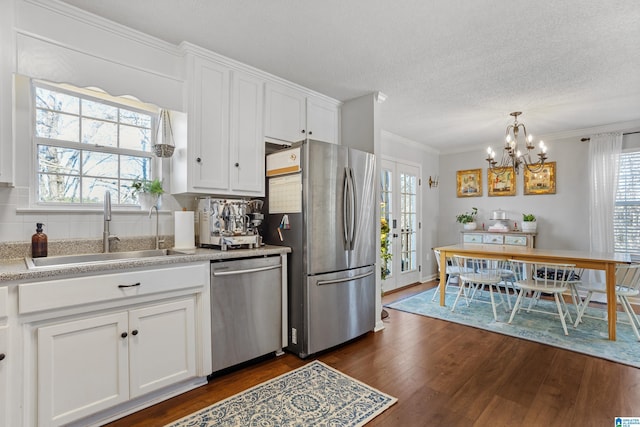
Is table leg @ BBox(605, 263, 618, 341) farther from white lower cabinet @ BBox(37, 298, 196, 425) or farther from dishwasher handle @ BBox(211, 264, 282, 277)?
white lower cabinet @ BBox(37, 298, 196, 425)

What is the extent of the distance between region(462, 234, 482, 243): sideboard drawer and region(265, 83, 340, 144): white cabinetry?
3333 millimetres

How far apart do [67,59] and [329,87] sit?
2136 millimetres

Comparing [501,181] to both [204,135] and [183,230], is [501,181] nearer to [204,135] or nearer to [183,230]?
[204,135]

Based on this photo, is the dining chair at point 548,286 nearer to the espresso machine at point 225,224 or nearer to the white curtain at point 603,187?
the white curtain at point 603,187

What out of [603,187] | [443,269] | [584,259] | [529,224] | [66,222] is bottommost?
[443,269]

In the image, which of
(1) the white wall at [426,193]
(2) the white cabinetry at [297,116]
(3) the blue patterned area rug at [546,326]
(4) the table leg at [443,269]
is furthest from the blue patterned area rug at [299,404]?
(1) the white wall at [426,193]

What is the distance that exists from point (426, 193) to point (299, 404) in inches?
190

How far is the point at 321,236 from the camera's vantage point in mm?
2727

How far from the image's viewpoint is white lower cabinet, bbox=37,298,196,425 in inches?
Result: 62.7

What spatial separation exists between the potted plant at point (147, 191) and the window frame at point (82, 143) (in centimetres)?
6

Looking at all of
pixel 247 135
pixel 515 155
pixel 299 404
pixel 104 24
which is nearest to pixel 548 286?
pixel 515 155

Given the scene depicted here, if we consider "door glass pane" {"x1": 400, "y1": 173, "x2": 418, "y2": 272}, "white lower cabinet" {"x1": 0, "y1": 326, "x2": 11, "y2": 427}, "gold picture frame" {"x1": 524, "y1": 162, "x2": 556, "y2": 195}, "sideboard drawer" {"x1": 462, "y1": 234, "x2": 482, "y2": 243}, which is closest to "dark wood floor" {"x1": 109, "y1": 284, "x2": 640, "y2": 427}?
"white lower cabinet" {"x1": 0, "y1": 326, "x2": 11, "y2": 427}

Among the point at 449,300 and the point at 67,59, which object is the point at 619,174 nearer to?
the point at 449,300

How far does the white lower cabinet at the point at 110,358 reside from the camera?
5.23ft
